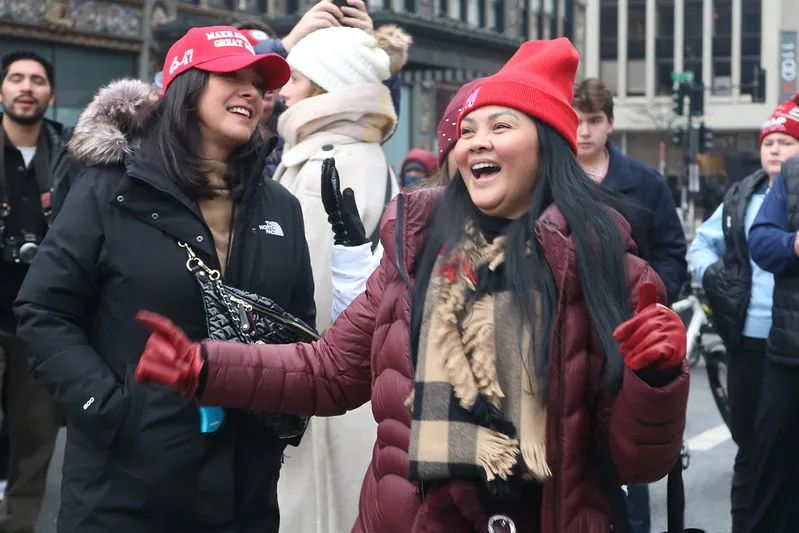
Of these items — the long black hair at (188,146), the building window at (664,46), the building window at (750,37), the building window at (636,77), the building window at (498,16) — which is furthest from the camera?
the building window at (636,77)

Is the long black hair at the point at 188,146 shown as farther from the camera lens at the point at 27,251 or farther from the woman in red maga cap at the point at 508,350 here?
the camera lens at the point at 27,251

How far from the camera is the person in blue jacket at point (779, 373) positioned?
19.6ft

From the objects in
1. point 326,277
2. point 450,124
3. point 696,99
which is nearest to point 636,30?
point 696,99

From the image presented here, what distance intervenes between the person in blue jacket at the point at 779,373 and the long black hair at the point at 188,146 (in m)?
2.75

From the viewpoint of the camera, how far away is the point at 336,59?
18.6ft

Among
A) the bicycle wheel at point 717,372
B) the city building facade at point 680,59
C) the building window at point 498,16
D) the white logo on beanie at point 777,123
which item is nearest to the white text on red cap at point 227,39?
the white logo on beanie at point 777,123

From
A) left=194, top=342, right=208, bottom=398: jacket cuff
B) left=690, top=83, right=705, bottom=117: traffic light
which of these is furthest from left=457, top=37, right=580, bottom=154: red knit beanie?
left=690, top=83, right=705, bottom=117: traffic light

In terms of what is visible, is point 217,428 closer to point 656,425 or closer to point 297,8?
point 656,425

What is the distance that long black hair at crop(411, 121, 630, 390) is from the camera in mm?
3031

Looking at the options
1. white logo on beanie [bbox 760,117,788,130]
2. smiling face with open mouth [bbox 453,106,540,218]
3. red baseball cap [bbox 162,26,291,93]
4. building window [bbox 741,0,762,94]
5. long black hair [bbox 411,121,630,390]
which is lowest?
building window [bbox 741,0,762,94]

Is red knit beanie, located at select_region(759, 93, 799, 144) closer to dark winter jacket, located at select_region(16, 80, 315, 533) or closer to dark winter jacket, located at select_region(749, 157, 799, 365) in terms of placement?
dark winter jacket, located at select_region(749, 157, 799, 365)

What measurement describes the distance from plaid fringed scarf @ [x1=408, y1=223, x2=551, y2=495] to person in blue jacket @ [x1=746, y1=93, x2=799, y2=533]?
3146 millimetres

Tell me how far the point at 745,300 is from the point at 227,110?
10.9ft

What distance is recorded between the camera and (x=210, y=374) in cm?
336
